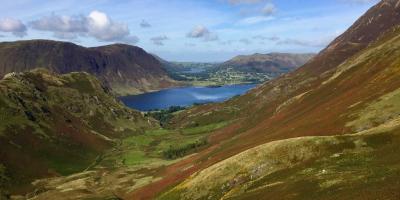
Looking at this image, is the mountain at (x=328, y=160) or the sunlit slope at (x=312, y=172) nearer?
the sunlit slope at (x=312, y=172)

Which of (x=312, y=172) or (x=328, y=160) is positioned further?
(x=328, y=160)

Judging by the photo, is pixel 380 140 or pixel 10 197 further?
pixel 10 197

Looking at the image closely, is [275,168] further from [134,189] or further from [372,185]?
[134,189]

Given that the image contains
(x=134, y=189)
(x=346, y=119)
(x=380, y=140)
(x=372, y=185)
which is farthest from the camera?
(x=134, y=189)

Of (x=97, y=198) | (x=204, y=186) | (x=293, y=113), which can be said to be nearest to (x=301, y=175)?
(x=204, y=186)

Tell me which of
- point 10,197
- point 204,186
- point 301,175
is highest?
point 301,175

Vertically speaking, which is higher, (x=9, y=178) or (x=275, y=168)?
(x=275, y=168)

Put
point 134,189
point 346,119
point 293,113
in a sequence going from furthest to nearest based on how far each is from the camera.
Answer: point 293,113
point 134,189
point 346,119

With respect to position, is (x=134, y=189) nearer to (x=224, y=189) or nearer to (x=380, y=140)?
(x=224, y=189)

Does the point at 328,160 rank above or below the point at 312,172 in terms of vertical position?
above

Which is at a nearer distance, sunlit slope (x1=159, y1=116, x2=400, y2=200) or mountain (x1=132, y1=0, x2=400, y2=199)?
sunlit slope (x1=159, y1=116, x2=400, y2=200)
